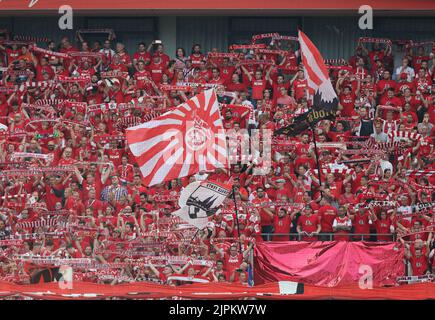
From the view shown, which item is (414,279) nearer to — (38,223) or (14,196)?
(38,223)

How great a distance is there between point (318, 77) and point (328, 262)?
12.7ft

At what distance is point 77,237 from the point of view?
19.0 meters

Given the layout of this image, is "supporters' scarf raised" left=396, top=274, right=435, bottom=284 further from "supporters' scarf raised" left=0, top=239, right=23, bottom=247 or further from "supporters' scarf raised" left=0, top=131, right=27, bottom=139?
"supporters' scarf raised" left=0, top=131, right=27, bottom=139

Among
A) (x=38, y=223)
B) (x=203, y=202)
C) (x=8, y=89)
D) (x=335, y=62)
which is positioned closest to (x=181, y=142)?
(x=203, y=202)

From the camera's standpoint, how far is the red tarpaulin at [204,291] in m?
17.0

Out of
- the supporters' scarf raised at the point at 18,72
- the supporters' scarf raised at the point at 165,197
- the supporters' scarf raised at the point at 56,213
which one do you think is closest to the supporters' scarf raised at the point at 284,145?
the supporters' scarf raised at the point at 165,197

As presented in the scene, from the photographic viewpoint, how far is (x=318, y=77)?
66.8 ft

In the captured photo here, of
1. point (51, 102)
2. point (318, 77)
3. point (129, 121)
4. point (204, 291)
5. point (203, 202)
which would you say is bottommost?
point (204, 291)

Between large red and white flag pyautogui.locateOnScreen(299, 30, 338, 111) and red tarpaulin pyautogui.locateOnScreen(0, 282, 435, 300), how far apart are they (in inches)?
161

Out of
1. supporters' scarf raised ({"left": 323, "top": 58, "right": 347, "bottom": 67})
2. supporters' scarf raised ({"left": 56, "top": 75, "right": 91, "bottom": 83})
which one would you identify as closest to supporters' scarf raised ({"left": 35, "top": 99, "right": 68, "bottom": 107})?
supporters' scarf raised ({"left": 56, "top": 75, "right": 91, "bottom": 83})

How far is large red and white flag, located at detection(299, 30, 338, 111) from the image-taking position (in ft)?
66.6

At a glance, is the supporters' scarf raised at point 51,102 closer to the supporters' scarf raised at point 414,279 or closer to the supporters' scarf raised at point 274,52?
the supporters' scarf raised at point 274,52

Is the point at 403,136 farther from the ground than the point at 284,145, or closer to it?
farther from the ground
